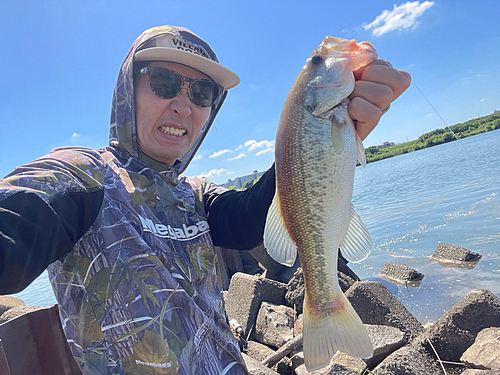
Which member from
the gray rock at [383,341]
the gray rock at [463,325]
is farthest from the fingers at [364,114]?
the gray rock at [463,325]

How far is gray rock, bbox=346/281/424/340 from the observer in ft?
12.3

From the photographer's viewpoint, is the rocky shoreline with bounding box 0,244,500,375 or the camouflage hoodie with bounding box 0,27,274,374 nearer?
the camouflage hoodie with bounding box 0,27,274,374

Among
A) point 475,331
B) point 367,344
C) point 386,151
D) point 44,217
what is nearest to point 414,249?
point 475,331

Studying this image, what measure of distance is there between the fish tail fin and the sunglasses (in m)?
1.57

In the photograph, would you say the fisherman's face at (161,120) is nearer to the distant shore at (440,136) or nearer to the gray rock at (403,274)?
the gray rock at (403,274)

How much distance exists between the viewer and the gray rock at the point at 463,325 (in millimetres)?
3197

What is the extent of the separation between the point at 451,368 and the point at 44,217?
12.8 ft

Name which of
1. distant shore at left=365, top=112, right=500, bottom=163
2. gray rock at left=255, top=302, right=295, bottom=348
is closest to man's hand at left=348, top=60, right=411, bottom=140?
gray rock at left=255, top=302, right=295, bottom=348

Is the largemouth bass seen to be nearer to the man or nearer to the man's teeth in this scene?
the man

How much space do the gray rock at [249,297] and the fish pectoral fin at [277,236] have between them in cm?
324

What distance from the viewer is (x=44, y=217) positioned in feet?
3.96

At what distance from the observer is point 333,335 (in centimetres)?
164

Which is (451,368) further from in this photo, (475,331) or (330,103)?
(330,103)

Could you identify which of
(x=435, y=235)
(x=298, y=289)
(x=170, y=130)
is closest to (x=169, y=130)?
(x=170, y=130)
